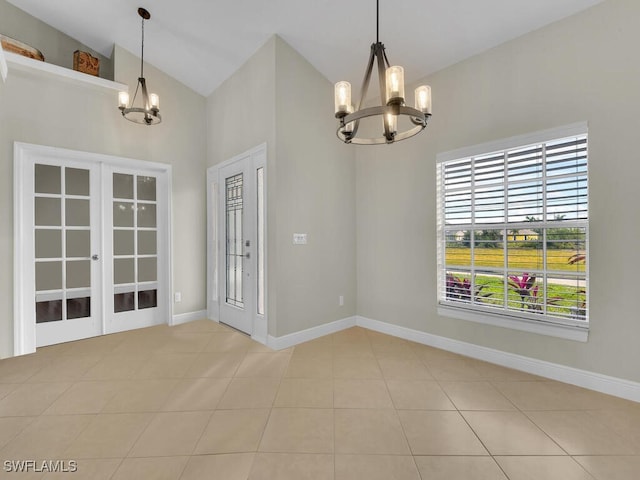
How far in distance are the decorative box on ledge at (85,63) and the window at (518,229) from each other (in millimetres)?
4198

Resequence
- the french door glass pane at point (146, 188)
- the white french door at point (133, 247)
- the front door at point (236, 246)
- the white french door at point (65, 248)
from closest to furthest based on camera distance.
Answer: the white french door at point (65, 248) → the front door at point (236, 246) → the white french door at point (133, 247) → the french door glass pane at point (146, 188)

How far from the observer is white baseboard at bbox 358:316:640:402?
226 cm

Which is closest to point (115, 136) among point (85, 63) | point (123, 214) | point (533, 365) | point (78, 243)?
point (85, 63)

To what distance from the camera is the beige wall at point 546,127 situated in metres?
2.24

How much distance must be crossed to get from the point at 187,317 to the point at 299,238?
2165 mm

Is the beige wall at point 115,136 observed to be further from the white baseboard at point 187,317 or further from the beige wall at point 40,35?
the beige wall at point 40,35

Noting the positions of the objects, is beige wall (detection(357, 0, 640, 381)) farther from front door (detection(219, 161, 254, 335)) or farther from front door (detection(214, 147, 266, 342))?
front door (detection(219, 161, 254, 335))

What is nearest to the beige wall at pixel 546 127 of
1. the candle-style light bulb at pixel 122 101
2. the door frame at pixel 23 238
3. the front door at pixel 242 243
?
the front door at pixel 242 243

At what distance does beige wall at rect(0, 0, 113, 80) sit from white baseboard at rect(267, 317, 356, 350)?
13.2 feet

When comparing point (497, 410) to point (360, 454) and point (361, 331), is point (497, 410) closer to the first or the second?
point (360, 454)

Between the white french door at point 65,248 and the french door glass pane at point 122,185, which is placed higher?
the french door glass pane at point 122,185

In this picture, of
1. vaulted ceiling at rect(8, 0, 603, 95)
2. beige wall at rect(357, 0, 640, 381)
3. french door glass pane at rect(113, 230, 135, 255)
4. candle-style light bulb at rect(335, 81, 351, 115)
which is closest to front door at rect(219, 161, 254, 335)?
french door glass pane at rect(113, 230, 135, 255)

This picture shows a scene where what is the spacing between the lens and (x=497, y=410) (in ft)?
6.93

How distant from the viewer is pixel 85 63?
3529 millimetres
